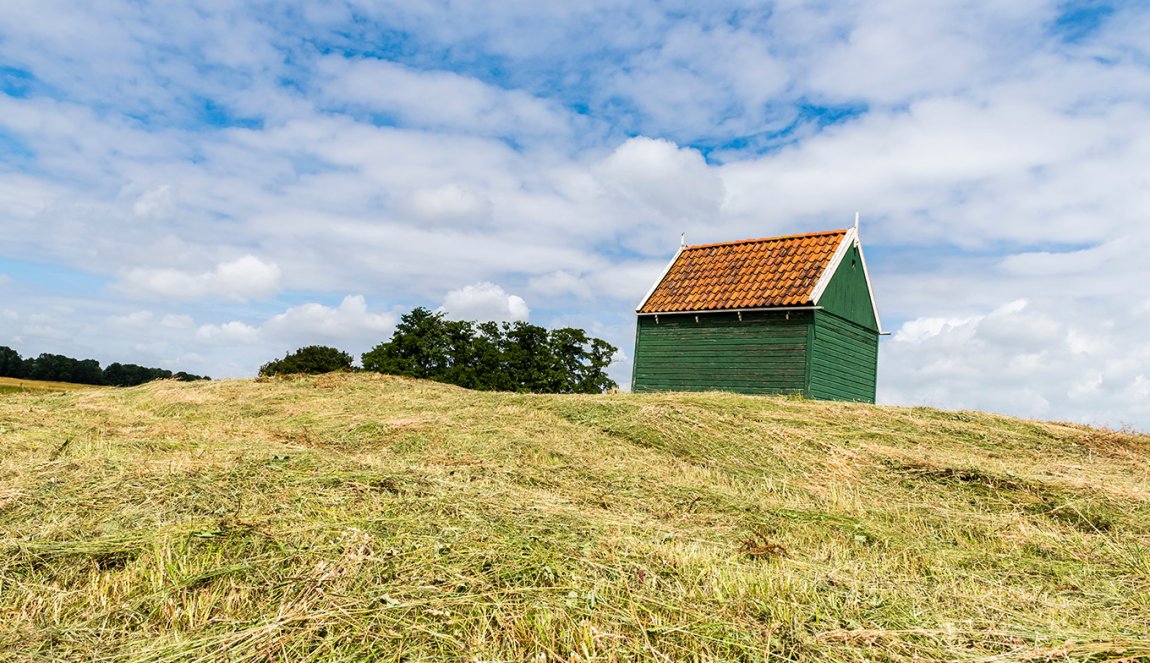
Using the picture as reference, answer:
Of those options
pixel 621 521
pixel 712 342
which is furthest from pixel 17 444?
pixel 712 342

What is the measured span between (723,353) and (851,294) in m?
3.87

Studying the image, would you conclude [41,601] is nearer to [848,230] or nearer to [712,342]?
[712,342]

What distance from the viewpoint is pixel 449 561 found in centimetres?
399

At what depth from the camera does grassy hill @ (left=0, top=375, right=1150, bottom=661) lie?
3.37m

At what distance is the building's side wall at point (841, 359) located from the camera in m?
17.7

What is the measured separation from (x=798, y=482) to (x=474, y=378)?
2190 centimetres

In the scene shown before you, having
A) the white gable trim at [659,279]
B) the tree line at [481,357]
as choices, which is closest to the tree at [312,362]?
the tree line at [481,357]

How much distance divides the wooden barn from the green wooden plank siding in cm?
3

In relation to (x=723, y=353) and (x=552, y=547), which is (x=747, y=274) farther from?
(x=552, y=547)

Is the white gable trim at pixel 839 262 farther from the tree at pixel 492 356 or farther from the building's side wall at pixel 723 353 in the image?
the tree at pixel 492 356

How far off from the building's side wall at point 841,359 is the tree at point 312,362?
1758 cm

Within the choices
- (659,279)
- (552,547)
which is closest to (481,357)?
(659,279)

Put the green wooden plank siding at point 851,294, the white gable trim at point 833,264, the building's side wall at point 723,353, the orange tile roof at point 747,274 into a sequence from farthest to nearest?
the green wooden plank siding at point 851,294
the orange tile roof at point 747,274
the building's side wall at point 723,353
the white gable trim at point 833,264

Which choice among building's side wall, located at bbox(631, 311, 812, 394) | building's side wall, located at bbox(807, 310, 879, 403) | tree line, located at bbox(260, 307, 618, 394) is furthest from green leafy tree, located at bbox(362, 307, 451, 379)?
building's side wall, located at bbox(807, 310, 879, 403)
